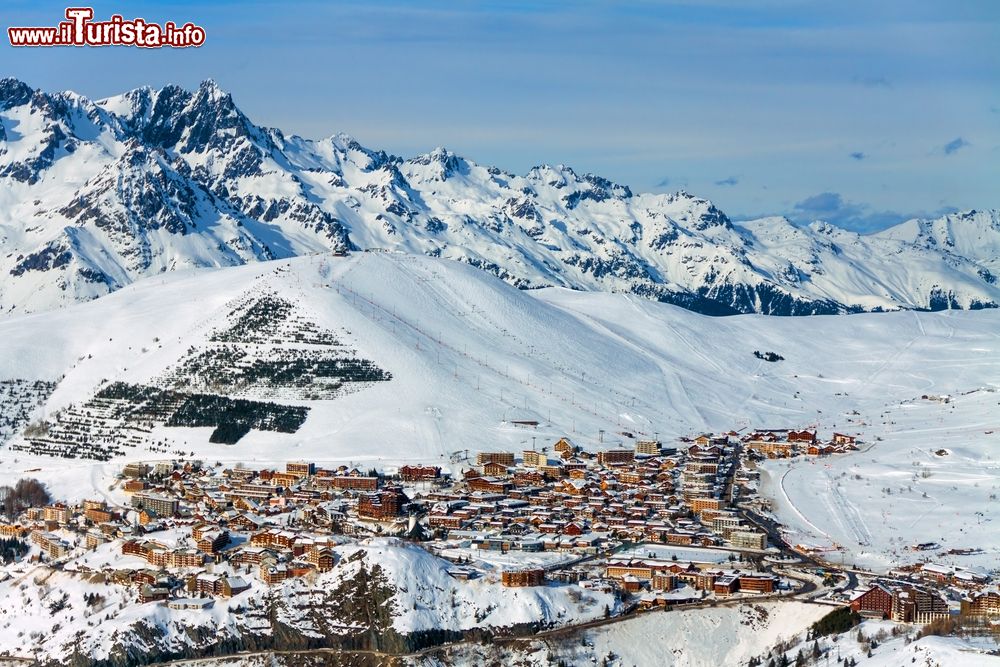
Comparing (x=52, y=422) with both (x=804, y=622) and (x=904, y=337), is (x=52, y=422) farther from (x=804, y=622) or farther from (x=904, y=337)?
(x=904, y=337)

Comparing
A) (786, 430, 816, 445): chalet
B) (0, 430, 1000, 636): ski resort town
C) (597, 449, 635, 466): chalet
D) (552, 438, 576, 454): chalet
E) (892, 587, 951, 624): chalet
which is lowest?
(892, 587, 951, 624): chalet

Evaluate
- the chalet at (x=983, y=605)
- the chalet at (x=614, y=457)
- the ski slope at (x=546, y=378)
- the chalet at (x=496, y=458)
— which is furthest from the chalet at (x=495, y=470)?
the chalet at (x=983, y=605)

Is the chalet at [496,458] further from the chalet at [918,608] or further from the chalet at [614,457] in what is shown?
the chalet at [918,608]

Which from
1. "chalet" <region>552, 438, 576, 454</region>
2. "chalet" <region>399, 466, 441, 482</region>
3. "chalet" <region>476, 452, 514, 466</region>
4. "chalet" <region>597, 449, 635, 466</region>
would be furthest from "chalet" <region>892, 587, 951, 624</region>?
"chalet" <region>552, 438, 576, 454</region>

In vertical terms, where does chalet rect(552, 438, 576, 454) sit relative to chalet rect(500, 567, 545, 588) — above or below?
above

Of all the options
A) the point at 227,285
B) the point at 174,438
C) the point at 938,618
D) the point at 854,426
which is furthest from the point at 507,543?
the point at 227,285

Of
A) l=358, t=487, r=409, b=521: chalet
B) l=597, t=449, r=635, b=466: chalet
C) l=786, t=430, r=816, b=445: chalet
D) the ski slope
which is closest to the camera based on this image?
l=358, t=487, r=409, b=521: chalet

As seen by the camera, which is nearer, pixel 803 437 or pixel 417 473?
pixel 417 473

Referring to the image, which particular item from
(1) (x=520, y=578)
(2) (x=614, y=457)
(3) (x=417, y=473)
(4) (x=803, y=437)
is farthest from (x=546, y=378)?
(1) (x=520, y=578)

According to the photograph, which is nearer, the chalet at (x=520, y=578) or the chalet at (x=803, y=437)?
the chalet at (x=520, y=578)

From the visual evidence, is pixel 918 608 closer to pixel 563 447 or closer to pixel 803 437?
pixel 563 447

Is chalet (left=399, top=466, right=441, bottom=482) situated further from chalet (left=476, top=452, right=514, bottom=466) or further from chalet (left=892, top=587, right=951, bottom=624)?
chalet (left=892, top=587, right=951, bottom=624)
